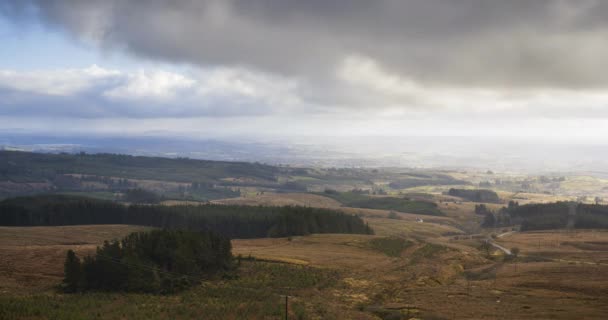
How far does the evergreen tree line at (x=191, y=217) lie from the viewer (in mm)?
123456

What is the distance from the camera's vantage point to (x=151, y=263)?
56.0 metres

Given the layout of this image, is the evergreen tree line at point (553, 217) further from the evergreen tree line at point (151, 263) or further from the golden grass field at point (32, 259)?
the golden grass field at point (32, 259)

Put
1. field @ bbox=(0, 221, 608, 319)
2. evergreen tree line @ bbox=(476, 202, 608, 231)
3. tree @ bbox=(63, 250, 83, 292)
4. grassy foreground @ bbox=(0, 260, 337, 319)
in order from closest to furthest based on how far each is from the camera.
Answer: grassy foreground @ bbox=(0, 260, 337, 319), field @ bbox=(0, 221, 608, 319), tree @ bbox=(63, 250, 83, 292), evergreen tree line @ bbox=(476, 202, 608, 231)

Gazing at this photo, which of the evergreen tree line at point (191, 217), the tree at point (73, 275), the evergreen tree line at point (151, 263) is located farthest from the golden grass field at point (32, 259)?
the evergreen tree line at point (191, 217)

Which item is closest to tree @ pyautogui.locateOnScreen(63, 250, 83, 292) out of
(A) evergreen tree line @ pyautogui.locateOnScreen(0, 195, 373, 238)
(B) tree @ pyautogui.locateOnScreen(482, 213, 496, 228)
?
→ (A) evergreen tree line @ pyautogui.locateOnScreen(0, 195, 373, 238)

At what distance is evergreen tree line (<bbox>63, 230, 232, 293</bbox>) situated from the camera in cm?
5122

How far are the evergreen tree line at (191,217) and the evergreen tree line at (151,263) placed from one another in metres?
55.9

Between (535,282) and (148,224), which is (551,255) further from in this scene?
(148,224)

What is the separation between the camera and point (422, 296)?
52281mm

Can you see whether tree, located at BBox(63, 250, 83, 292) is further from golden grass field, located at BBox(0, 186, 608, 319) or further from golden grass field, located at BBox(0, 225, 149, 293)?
golden grass field, located at BBox(0, 225, 149, 293)

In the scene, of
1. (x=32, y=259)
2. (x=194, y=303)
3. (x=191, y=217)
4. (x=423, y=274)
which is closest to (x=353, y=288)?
(x=423, y=274)

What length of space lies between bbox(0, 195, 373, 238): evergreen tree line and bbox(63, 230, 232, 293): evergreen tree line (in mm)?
55946

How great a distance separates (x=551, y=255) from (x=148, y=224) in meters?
99.2

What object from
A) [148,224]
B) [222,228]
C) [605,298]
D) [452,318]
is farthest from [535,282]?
[148,224]
